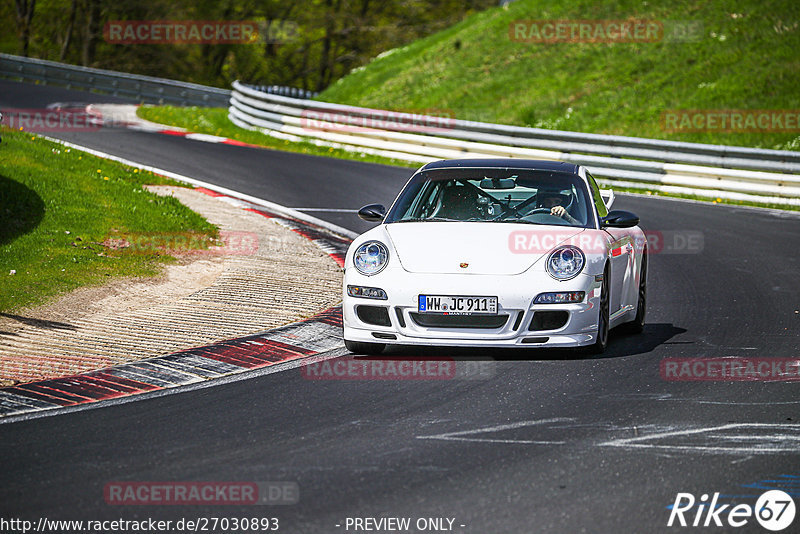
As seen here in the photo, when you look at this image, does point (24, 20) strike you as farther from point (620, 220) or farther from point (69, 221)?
point (620, 220)

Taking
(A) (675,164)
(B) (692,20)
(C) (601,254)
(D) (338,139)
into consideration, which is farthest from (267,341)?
(B) (692,20)

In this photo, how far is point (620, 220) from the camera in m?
9.05

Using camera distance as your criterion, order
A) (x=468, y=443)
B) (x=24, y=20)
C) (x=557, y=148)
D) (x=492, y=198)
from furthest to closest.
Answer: (x=24, y=20), (x=557, y=148), (x=492, y=198), (x=468, y=443)

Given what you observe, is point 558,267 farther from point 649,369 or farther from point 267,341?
point 267,341

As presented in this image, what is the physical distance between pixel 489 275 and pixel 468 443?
217 cm

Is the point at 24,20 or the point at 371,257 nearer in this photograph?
the point at 371,257

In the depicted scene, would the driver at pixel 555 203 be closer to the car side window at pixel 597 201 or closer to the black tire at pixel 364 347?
the car side window at pixel 597 201

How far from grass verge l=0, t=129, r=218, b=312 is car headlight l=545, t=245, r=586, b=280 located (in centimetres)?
439

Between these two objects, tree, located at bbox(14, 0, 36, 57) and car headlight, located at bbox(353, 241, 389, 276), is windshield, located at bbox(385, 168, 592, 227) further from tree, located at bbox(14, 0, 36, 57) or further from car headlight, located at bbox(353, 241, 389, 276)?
tree, located at bbox(14, 0, 36, 57)

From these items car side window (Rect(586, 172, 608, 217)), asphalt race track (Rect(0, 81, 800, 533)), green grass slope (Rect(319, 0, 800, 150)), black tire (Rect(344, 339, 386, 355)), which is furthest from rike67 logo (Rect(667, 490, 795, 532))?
green grass slope (Rect(319, 0, 800, 150))

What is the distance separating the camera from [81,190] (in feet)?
48.8

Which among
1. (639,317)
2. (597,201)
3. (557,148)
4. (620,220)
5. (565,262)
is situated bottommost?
(639,317)

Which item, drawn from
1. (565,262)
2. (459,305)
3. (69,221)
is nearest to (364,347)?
(459,305)

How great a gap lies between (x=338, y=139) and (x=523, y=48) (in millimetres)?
10602
